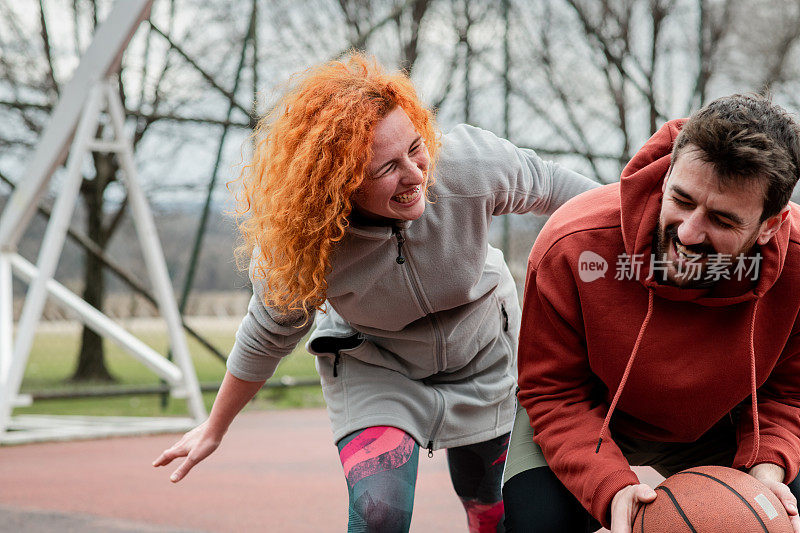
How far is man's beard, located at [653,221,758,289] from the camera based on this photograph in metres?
2.27

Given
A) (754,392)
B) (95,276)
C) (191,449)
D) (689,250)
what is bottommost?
(95,276)

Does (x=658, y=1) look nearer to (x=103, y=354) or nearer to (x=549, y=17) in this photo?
(x=549, y=17)

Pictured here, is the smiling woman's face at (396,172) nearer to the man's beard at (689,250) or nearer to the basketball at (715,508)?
the man's beard at (689,250)

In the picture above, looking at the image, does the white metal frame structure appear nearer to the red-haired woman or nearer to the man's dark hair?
the red-haired woman

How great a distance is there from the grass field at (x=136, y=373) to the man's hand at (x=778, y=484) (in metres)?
6.54

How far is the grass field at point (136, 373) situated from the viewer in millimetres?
8883

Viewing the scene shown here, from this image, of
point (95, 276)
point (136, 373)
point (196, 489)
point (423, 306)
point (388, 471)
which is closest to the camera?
point (388, 471)

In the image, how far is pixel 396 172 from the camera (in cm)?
263

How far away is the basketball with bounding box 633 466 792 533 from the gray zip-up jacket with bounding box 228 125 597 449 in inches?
33.3

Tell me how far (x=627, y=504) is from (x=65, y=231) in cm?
541

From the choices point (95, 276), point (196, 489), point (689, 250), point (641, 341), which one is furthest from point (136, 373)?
point (689, 250)

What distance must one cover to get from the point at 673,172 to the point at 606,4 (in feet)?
28.5

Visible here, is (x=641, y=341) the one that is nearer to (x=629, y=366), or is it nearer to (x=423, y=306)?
(x=629, y=366)

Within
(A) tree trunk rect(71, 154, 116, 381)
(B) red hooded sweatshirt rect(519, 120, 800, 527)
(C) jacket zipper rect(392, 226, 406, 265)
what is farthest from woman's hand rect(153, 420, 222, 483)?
(A) tree trunk rect(71, 154, 116, 381)
